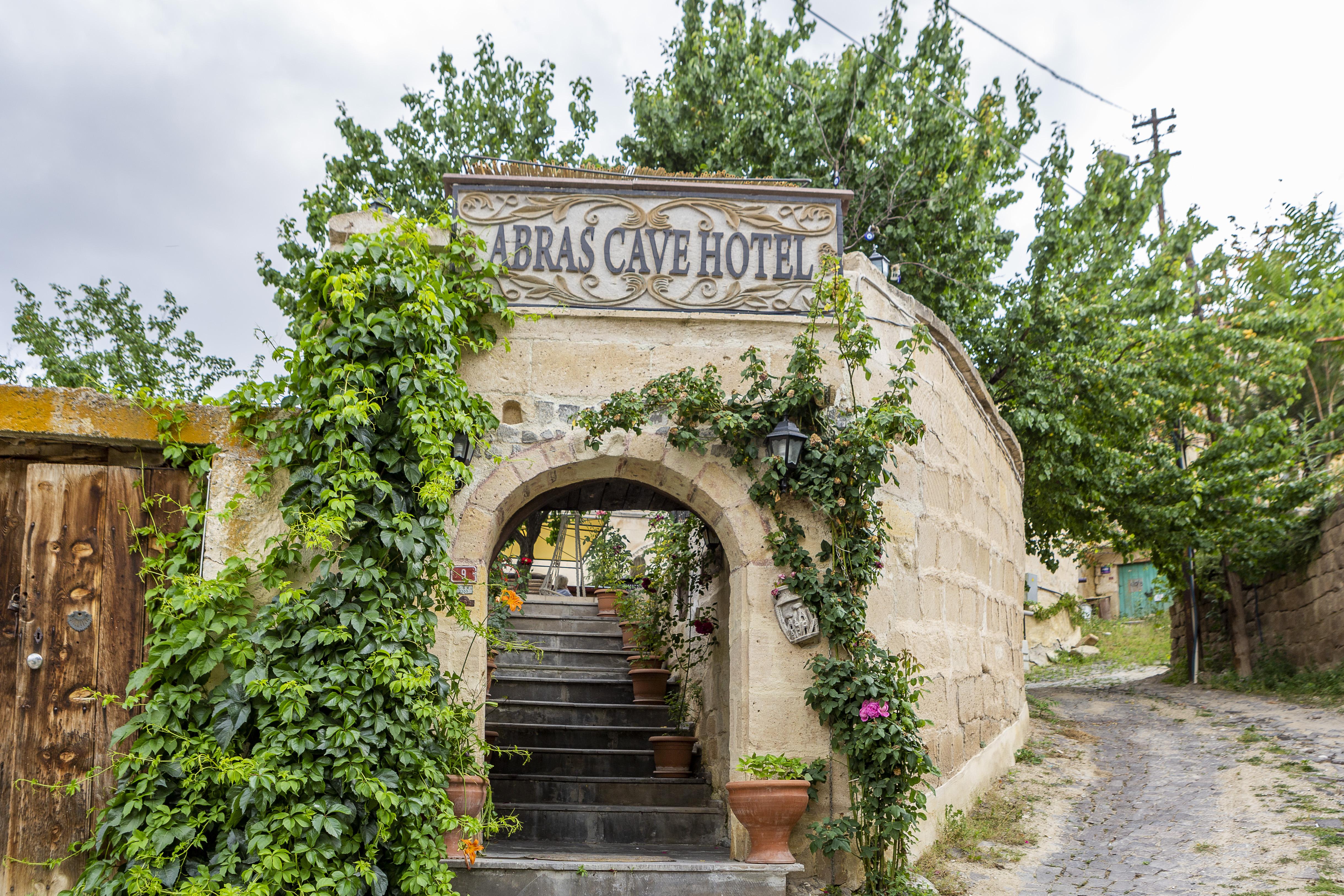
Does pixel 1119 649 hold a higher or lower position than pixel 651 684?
higher

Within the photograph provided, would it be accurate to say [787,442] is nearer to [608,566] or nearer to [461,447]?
[461,447]

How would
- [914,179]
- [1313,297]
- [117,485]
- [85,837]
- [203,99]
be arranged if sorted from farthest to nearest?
1. [1313,297]
2. [914,179]
3. [203,99]
4. [117,485]
5. [85,837]

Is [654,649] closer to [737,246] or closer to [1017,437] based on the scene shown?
[737,246]

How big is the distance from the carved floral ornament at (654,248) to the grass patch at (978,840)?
9.13 ft

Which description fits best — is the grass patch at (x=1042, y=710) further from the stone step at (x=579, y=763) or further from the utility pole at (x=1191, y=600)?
the stone step at (x=579, y=763)

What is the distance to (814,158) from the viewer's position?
32.9 feet

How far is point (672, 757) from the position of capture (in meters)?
6.29

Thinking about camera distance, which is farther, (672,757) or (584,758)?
(584,758)

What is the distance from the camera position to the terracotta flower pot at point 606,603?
9.91 metres

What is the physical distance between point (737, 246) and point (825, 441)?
107 cm

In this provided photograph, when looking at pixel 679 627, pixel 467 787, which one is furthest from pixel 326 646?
pixel 679 627

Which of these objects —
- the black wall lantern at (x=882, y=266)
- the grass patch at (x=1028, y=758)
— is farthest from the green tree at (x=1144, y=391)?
the black wall lantern at (x=882, y=266)

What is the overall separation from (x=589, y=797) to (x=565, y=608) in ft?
14.2

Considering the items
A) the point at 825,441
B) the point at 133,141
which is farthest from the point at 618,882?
the point at 133,141
